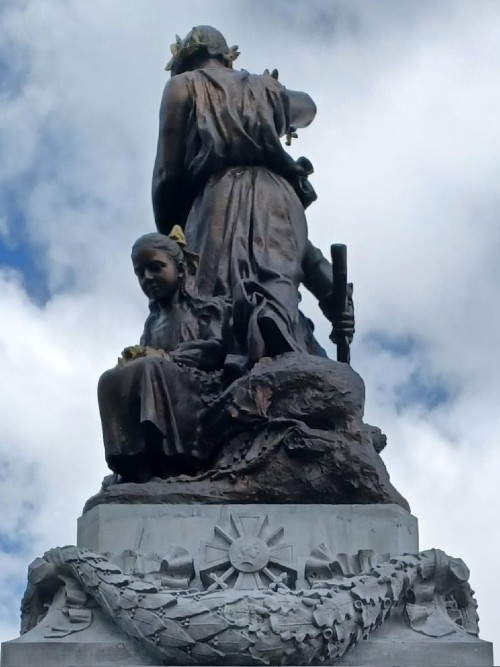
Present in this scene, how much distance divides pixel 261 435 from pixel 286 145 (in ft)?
12.0

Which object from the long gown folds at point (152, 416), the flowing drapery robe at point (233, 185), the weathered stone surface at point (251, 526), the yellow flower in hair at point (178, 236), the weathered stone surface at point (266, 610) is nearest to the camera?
Answer: the weathered stone surface at point (266, 610)

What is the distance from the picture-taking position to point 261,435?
11.0 m

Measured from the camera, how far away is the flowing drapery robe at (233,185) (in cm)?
1257

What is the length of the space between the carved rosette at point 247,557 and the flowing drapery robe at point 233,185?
6.26 ft

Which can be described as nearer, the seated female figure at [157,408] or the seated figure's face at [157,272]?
the seated female figure at [157,408]

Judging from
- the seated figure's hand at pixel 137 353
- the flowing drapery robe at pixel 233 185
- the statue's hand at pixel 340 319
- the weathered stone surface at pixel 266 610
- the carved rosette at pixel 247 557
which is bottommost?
the weathered stone surface at pixel 266 610

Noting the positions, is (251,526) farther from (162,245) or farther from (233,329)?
(162,245)

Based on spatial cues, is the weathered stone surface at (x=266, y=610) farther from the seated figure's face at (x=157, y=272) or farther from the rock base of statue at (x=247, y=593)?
the seated figure's face at (x=157, y=272)

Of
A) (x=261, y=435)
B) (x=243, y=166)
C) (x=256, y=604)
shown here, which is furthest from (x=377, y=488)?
(x=243, y=166)

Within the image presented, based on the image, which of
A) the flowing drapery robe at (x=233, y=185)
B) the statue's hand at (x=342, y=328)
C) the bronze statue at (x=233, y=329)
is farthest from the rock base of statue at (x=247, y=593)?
the statue's hand at (x=342, y=328)

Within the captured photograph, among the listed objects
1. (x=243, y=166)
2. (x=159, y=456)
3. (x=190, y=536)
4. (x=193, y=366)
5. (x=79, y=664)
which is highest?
(x=243, y=166)

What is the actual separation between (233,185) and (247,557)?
388cm

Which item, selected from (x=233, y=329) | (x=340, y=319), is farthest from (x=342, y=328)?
(x=233, y=329)

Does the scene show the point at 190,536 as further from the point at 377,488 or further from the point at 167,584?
the point at 377,488
